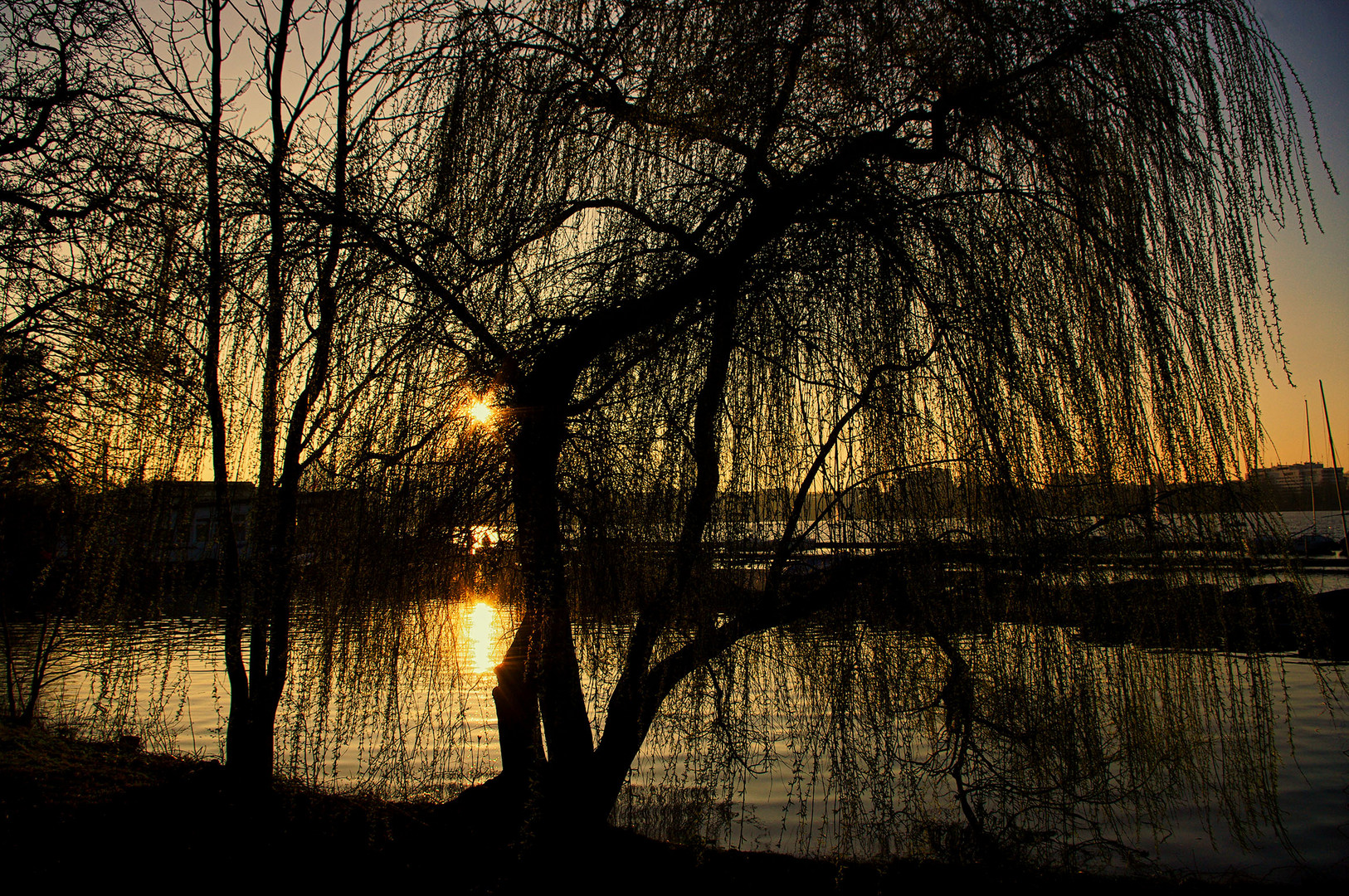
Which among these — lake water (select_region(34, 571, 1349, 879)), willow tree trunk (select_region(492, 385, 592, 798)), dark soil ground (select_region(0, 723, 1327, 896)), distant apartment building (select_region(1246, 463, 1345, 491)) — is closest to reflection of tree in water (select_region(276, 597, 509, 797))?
lake water (select_region(34, 571, 1349, 879))

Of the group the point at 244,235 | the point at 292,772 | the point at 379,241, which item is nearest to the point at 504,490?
the point at 379,241

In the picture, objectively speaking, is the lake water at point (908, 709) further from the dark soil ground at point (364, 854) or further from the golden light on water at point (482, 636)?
the dark soil ground at point (364, 854)

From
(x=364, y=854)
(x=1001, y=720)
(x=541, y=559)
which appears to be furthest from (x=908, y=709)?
(x=364, y=854)

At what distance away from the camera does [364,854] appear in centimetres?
270

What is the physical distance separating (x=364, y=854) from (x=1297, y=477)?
10.6 ft

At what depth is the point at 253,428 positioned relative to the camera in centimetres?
227

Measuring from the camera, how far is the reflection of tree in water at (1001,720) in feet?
5.46

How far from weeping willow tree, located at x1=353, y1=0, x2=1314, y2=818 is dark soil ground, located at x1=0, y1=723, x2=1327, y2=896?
1.86 feet

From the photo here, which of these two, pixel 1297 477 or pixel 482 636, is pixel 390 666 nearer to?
pixel 482 636

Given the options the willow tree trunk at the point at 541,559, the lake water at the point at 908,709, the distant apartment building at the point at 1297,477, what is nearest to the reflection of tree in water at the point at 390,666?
the lake water at the point at 908,709

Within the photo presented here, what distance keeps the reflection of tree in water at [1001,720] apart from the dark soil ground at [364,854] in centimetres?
37

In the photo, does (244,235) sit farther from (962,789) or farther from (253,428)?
(962,789)

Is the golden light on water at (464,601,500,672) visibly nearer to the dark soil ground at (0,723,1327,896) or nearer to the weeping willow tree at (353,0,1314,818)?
the weeping willow tree at (353,0,1314,818)

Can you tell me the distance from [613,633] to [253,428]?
1308 mm
